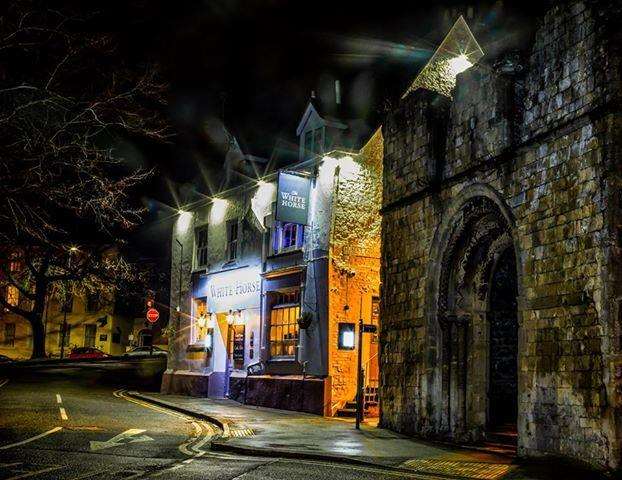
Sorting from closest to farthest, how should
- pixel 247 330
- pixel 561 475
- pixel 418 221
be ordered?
pixel 561 475
pixel 418 221
pixel 247 330

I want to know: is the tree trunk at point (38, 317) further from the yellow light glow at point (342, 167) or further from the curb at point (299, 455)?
the curb at point (299, 455)

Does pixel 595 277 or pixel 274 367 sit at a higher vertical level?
pixel 595 277

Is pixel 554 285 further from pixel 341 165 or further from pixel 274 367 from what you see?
pixel 274 367

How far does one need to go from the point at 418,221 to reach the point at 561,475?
7.19 meters

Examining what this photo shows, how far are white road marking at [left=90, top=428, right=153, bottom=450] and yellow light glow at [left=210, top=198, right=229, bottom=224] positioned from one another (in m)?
13.2

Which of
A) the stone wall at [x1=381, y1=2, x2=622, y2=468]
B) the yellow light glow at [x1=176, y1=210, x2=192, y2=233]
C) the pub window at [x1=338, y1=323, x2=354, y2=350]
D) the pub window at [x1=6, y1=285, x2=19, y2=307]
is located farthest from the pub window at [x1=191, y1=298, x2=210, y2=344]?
the pub window at [x1=6, y1=285, x2=19, y2=307]

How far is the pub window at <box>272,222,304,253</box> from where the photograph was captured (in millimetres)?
22564

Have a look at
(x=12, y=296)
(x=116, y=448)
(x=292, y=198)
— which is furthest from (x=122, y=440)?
(x=12, y=296)

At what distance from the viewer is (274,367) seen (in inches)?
899

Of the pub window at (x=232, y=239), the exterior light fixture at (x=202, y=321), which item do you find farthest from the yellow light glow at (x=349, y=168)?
the exterior light fixture at (x=202, y=321)

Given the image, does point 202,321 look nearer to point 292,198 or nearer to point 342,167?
point 292,198

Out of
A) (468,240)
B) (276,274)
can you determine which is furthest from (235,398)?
(468,240)

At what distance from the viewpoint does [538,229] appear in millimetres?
12008

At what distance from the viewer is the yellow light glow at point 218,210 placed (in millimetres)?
27031
